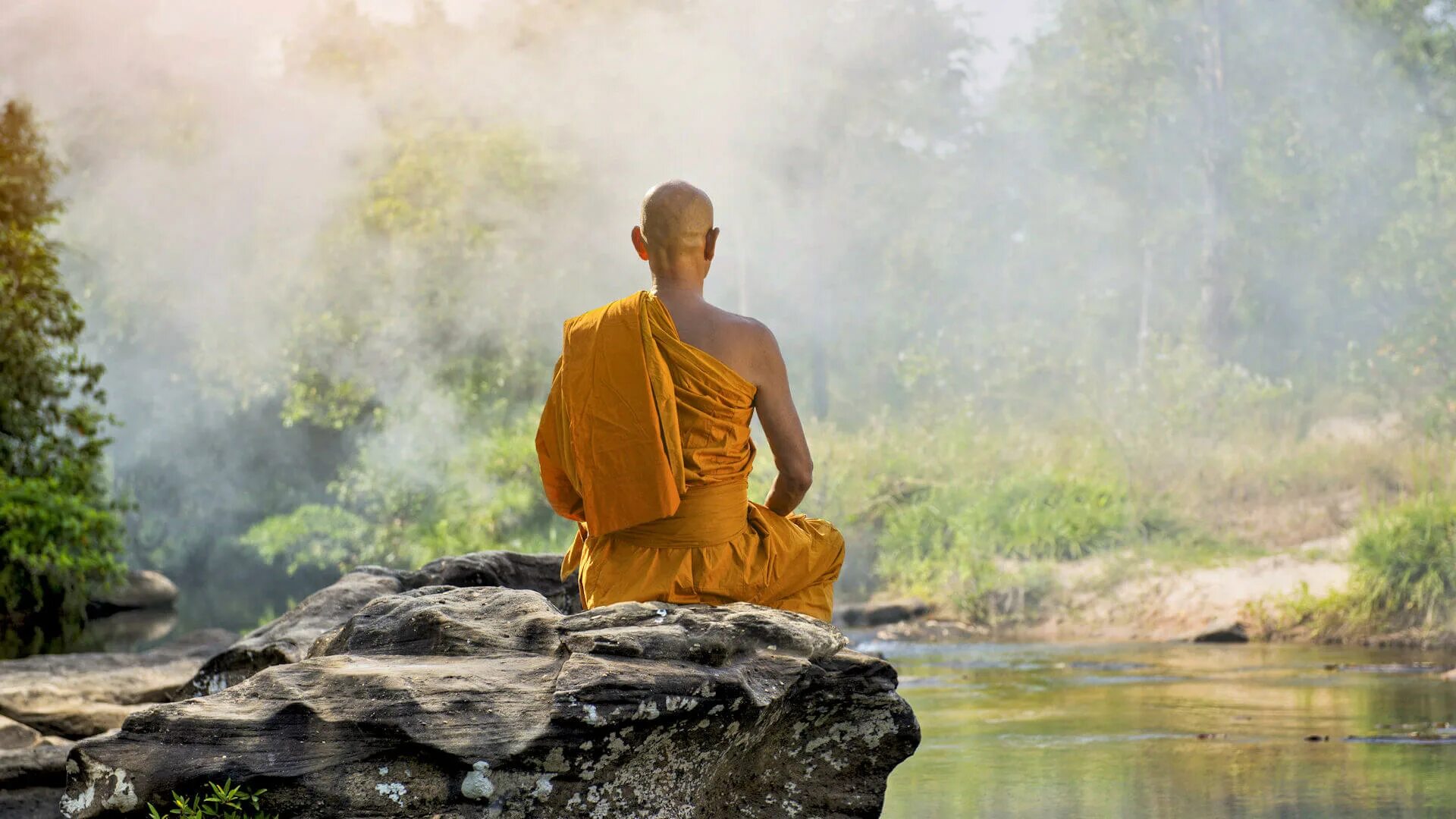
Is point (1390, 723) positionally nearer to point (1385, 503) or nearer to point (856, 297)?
point (1385, 503)

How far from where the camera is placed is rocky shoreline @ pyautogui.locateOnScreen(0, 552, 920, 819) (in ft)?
9.45

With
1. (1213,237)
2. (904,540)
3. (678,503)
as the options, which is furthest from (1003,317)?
(678,503)

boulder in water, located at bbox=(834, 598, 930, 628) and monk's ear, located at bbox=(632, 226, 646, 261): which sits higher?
monk's ear, located at bbox=(632, 226, 646, 261)

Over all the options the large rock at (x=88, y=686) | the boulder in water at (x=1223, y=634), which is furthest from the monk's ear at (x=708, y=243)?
the boulder in water at (x=1223, y=634)

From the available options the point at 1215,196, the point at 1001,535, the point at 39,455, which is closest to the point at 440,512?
the point at 39,455

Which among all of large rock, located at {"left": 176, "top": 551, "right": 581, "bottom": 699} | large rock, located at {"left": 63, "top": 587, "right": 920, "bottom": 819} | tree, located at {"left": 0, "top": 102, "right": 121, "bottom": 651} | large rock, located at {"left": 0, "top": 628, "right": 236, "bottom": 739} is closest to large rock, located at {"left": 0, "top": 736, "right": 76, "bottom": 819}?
large rock, located at {"left": 176, "top": 551, "right": 581, "bottom": 699}

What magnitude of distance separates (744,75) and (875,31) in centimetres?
228

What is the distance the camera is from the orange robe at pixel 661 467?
3566mm

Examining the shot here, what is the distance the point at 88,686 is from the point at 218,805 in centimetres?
329

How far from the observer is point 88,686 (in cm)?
573

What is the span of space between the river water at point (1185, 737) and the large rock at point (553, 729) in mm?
994

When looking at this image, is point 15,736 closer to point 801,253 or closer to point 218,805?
point 218,805

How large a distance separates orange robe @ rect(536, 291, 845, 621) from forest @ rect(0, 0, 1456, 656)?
27.0 feet

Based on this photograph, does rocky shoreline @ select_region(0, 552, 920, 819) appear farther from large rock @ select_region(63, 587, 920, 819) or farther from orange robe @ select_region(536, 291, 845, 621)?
orange robe @ select_region(536, 291, 845, 621)
